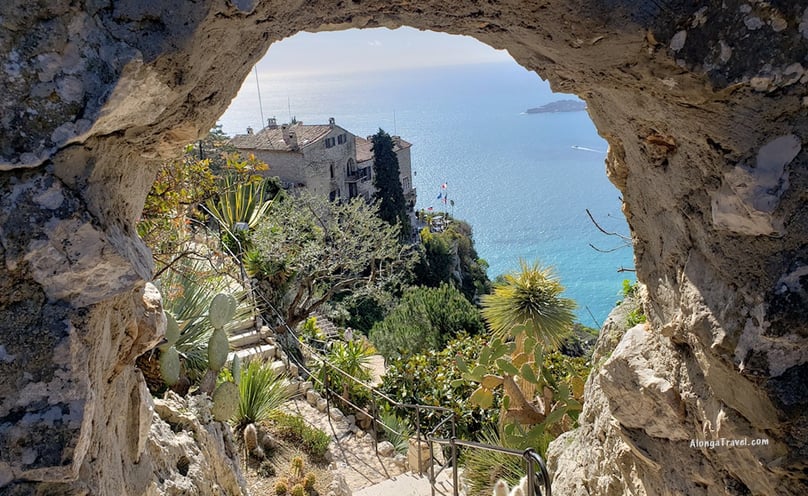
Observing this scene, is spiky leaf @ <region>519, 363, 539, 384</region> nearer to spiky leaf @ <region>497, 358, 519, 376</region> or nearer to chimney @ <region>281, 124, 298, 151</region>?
spiky leaf @ <region>497, 358, 519, 376</region>

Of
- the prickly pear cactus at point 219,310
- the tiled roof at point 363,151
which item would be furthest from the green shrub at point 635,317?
the tiled roof at point 363,151

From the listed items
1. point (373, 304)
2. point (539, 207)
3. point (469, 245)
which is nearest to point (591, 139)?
point (539, 207)

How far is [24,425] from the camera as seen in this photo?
203cm

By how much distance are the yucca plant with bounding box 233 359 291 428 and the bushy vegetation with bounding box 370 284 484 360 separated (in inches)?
188

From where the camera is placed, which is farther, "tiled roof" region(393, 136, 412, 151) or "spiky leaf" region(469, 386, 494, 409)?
"tiled roof" region(393, 136, 412, 151)

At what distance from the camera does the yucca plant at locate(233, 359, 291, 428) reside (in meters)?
6.62

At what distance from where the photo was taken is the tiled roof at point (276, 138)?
2736 cm

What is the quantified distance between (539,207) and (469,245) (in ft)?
86.0

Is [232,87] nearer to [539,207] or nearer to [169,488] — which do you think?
[169,488]

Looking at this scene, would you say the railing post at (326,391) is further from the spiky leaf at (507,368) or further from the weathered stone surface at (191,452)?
the weathered stone surface at (191,452)

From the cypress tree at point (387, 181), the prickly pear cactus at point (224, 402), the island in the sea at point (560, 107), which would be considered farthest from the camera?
the island in the sea at point (560, 107)

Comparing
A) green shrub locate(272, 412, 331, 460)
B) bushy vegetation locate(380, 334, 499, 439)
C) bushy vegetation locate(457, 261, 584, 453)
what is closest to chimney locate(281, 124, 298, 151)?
bushy vegetation locate(380, 334, 499, 439)
